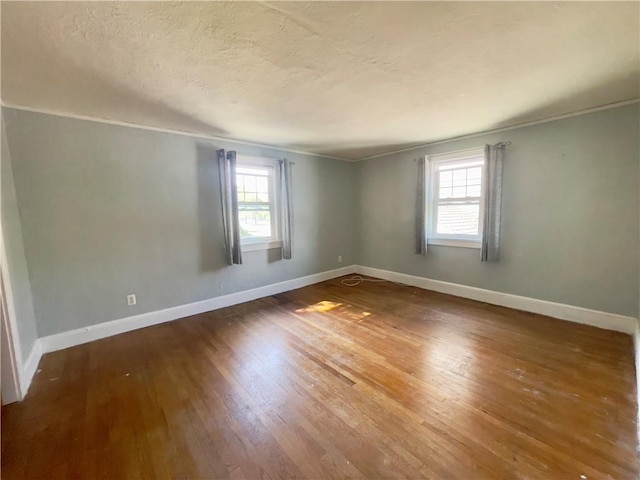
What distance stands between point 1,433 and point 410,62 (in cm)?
348

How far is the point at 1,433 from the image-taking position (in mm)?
1580

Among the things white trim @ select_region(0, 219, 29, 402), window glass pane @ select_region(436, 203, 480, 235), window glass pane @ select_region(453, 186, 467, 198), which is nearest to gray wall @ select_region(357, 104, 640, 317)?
window glass pane @ select_region(436, 203, 480, 235)

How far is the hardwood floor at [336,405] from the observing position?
1.37 metres

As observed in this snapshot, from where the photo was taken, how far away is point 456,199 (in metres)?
3.90

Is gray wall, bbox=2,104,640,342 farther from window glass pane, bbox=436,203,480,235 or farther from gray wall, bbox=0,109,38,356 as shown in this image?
window glass pane, bbox=436,203,480,235

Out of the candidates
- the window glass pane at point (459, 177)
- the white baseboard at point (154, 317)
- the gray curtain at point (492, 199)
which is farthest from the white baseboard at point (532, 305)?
the white baseboard at point (154, 317)

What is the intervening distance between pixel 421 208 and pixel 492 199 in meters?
0.98

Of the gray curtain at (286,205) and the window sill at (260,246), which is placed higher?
the gray curtain at (286,205)

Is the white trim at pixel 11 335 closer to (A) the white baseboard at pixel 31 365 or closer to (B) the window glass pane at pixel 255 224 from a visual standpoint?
(A) the white baseboard at pixel 31 365

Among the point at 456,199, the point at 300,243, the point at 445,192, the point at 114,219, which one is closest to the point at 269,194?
the point at 300,243

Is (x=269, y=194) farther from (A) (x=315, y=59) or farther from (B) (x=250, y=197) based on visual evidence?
(A) (x=315, y=59)

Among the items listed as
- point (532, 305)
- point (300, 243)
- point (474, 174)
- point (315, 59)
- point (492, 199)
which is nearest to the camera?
point (315, 59)

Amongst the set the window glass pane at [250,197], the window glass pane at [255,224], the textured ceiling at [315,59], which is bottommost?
the window glass pane at [255,224]

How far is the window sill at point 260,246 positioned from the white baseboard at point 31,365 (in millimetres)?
2201
